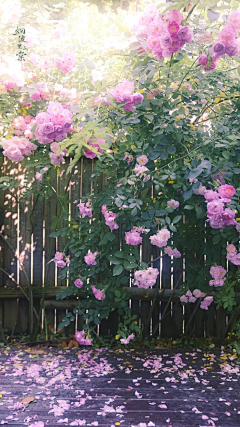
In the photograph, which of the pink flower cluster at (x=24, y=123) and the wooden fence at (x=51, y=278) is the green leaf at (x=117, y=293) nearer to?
the wooden fence at (x=51, y=278)

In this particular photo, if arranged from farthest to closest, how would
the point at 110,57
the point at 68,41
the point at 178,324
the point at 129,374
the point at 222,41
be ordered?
1. the point at 178,324
2. the point at 68,41
3. the point at 110,57
4. the point at 129,374
5. the point at 222,41

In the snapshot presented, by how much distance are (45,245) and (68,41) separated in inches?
62.3

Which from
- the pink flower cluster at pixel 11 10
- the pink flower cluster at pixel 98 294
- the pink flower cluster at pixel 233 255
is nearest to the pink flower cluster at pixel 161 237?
the pink flower cluster at pixel 233 255

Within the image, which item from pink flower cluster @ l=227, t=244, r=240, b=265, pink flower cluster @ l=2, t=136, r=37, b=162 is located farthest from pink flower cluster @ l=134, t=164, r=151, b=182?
pink flower cluster @ l=2, t=136, r=37, b=162

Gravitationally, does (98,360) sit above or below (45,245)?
below

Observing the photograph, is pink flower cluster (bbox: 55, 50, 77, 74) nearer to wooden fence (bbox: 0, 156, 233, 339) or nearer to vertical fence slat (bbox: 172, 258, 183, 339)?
wooden fence (bbox: 0, 156, 233, 339)

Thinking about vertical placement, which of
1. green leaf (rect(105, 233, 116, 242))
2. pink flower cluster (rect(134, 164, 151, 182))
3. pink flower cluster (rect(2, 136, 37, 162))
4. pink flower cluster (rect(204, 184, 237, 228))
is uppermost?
pink flower cluster (rect(2, 136, 37, 162))

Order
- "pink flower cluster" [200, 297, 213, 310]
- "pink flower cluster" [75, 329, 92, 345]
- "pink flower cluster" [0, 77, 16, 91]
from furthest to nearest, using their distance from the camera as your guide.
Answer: "pink flower cluster" [200, 297, 213, 310] → "pink flower cluster" [75, 329, 92, 345] → "pink flower cluster" [0, 77, 16, 91]

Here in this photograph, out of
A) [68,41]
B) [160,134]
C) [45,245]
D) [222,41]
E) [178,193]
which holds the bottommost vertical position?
[45,245]

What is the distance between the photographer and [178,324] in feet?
9.68

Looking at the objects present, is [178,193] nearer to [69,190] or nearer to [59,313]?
[69,190]

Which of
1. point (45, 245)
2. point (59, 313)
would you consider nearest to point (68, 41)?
point (45, 245)

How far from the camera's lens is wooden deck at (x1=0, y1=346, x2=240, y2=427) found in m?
1.72

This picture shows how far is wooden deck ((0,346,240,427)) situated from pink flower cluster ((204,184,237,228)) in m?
0.92
